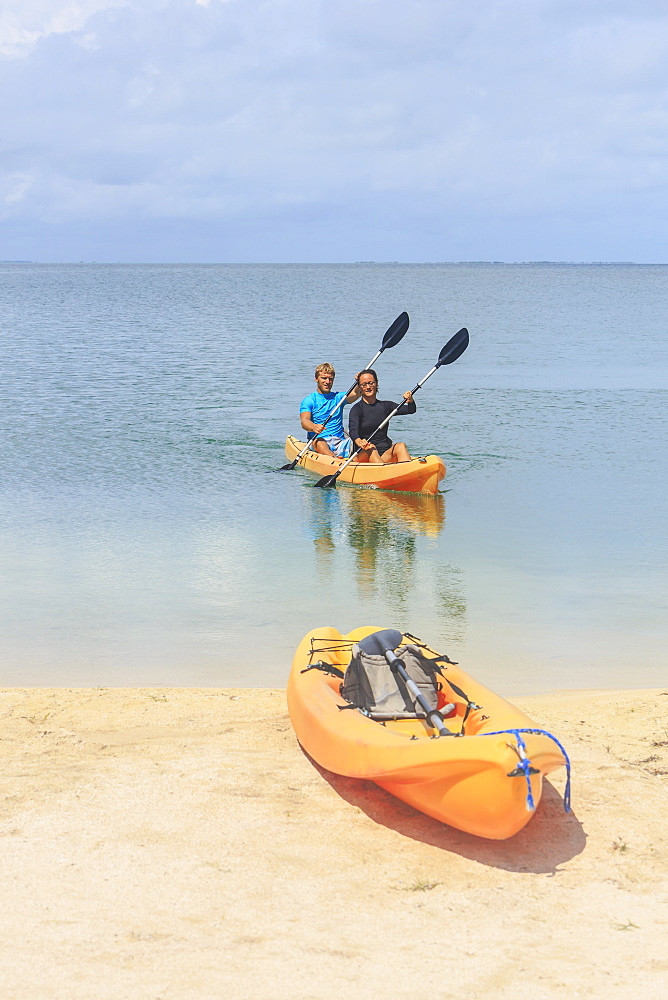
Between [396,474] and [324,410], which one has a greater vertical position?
[324,410]

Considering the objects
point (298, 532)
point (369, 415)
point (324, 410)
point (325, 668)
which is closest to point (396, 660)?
point (325, 668)

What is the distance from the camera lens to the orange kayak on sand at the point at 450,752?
12.6ft

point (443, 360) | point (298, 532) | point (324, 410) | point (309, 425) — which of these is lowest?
point (298, 532)

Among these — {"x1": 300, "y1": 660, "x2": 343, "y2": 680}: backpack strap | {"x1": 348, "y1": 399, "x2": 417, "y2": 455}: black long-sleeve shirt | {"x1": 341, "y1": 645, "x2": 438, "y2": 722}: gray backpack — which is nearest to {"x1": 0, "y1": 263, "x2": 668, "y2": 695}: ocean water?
{"x1": 348, "y1": 399, "x2": 417, "y2": 455}: black long-sleeve shirt

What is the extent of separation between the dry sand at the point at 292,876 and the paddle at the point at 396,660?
1.35ft

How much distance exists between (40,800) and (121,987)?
149 cm

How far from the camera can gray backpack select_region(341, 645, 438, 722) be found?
484 centimetres

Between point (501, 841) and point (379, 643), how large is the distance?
4.06 ft

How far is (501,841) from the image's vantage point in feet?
13.8

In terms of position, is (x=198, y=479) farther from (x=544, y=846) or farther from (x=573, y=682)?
(x=544, y=846)

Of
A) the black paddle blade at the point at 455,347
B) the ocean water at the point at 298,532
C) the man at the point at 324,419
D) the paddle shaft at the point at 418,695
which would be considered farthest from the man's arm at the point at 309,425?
the paddle shaft at the point at 418,695

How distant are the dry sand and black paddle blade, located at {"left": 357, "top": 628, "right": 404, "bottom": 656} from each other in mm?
629

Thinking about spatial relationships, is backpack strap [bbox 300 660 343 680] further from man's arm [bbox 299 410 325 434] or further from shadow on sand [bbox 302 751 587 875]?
man's arm [bbox 299 410 325 434]

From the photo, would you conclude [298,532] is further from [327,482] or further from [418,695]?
[418,695]
